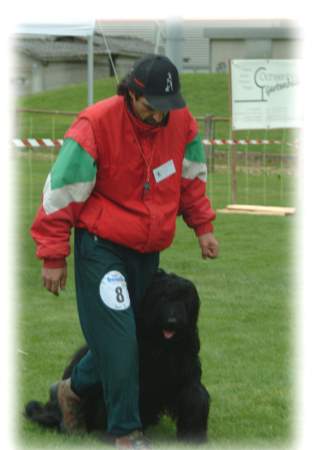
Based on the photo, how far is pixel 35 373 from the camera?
639 cm

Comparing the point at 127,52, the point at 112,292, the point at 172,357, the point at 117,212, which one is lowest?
the point at 172,357

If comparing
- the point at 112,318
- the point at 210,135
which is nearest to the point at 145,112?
the point at 112,318

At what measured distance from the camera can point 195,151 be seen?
5082mm

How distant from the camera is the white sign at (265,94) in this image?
639 inches

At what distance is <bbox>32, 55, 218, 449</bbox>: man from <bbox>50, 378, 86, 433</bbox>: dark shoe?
0.36 meters

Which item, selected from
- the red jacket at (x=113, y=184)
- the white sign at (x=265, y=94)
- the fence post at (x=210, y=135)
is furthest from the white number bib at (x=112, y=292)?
the fence post at (x=210, y=135)

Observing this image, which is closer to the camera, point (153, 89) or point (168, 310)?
point (153, 89)

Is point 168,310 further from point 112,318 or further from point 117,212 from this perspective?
point 117,212

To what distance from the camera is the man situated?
4641 millimetres

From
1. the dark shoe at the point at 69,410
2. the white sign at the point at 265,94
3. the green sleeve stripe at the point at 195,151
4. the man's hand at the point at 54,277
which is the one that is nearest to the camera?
the man's hand at the point at 54,277

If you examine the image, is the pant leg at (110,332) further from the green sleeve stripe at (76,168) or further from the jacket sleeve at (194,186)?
the jacket sleeve at (194,186)

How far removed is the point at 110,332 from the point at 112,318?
7cm

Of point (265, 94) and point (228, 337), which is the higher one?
point (265, 94)

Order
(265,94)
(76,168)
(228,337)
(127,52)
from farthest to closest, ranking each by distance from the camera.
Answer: (127,52) < (265,94) < (228,337) < (76,168)
